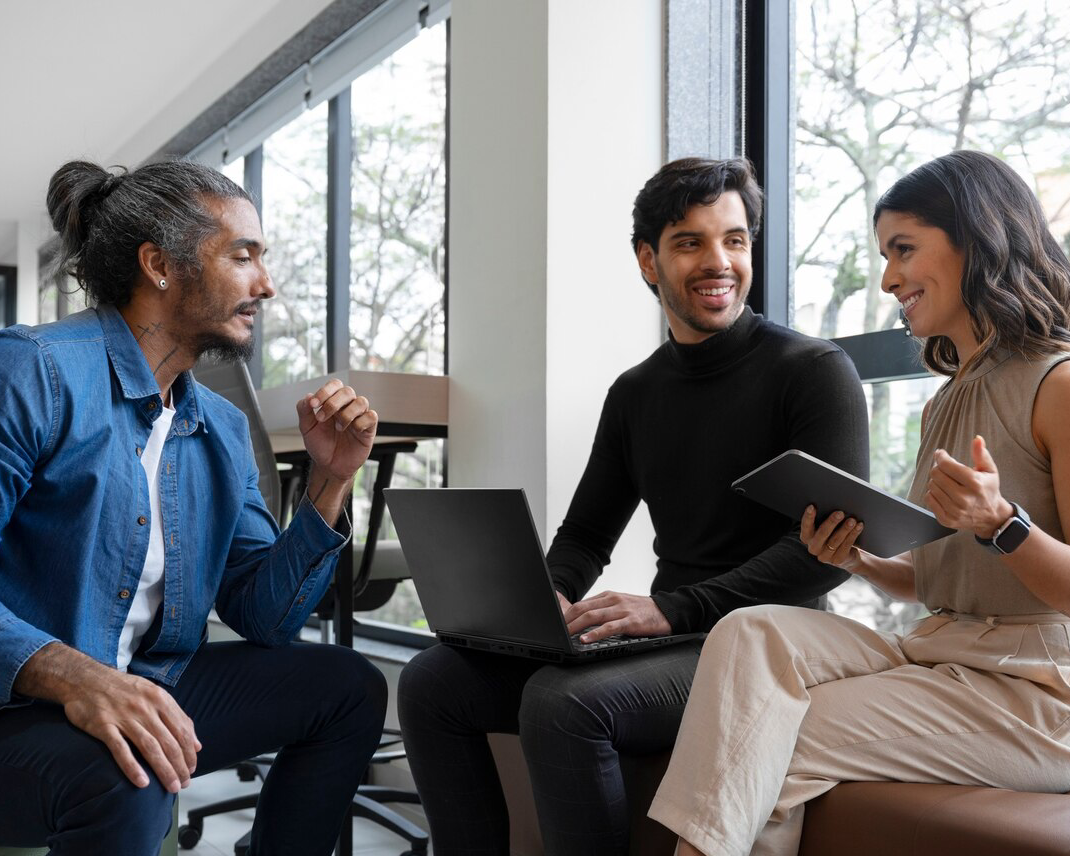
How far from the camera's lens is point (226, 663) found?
4.88 ft

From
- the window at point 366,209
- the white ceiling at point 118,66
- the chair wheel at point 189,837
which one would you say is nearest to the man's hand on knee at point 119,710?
the chair wheel at point 189,837

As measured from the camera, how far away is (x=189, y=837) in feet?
7.99

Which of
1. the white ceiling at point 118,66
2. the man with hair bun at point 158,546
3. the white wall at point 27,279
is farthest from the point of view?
the white wall at point 27,279

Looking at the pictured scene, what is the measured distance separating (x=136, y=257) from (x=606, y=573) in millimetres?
1215

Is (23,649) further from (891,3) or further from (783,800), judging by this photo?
(891,3)

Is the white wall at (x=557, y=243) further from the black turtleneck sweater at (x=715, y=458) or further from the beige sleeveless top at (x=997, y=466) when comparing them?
the beige sleeveless top at (x=997, y=466)

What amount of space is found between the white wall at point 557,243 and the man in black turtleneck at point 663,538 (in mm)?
326

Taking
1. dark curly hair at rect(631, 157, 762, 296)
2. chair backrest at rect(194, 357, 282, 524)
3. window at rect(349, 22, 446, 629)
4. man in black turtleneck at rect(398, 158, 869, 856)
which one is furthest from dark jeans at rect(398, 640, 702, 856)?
window at rect(349, 22, 446, 629)

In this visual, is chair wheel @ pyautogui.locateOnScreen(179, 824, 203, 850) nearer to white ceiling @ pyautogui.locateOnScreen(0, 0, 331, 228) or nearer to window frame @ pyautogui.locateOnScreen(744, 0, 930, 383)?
window frame @ pyautogui.locateOnScreen(744, 0, 930, 383)

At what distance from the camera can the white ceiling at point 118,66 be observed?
4.13m

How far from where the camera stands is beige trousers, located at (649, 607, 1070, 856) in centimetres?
125

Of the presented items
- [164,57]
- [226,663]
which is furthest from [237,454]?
[164,57]

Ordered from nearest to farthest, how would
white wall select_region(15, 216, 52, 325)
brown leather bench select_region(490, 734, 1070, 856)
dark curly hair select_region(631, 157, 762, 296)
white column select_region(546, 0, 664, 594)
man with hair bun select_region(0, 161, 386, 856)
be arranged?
1. brown leather bench select_region(490, 734, 1070, 856)
2. man with hair bun select_region(0, 161, 386, 856)
3. dark curly hair select_region(631, 157, 762, 296)
4. white column select_region(546, 0, 664, 594)
5. white wall select_region(15, 216, 52, 325)

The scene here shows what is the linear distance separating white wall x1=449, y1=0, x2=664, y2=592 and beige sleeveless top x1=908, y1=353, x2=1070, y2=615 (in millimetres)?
958
